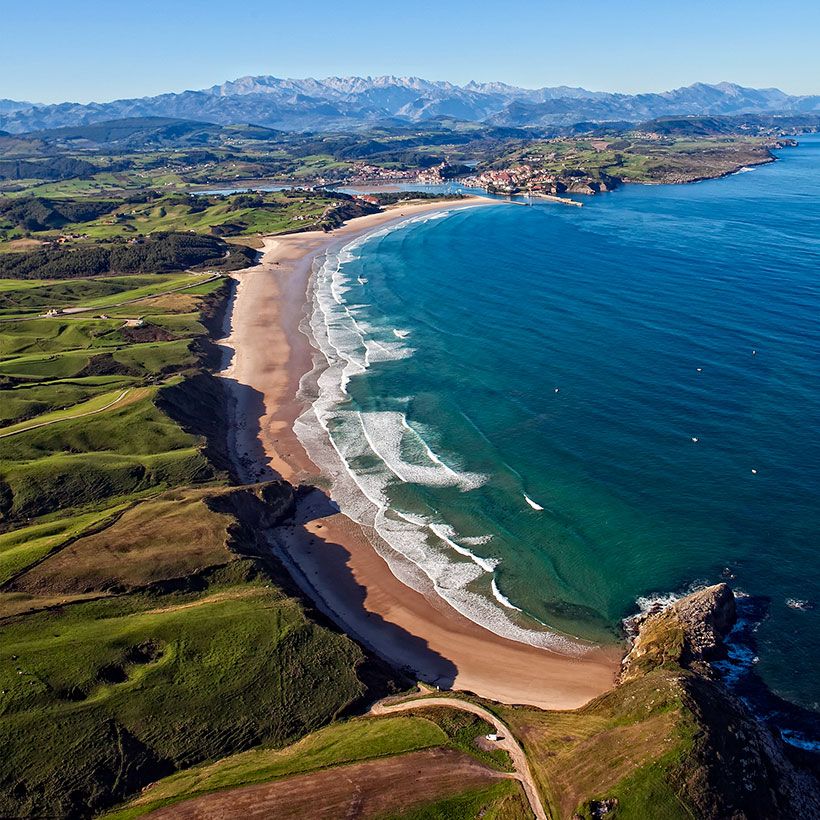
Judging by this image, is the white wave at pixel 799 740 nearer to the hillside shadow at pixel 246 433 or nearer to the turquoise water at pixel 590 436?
the turquoise water at pixel 590 436

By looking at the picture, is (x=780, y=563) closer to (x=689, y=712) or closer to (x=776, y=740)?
(x=776, y=740)

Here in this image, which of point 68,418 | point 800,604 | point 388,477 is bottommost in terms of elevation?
point 388,477

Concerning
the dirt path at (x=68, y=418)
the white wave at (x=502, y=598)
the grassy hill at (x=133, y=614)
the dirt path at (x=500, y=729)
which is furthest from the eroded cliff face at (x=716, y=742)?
the dirt path at (x=68, y=418)

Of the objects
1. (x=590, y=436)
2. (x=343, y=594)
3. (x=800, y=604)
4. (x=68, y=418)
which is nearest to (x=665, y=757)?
(x=800, y=604)

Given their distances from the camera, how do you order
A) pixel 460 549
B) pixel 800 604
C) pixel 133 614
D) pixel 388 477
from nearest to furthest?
1. pixel 133 614
2. pixel 800 604
3. pixel 460 549
4. pixel 388 477

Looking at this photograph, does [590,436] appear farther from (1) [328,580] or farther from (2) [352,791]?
(2) [352,791]

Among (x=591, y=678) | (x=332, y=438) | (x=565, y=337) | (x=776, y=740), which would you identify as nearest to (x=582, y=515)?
(x=591, y=678)

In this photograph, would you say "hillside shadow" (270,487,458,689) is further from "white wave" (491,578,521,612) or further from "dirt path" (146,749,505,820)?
"dirt path" (146,749,505,820)

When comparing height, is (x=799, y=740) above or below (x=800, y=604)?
below
